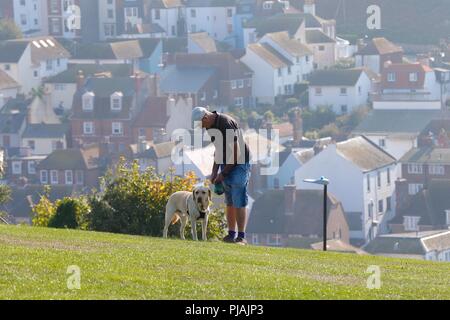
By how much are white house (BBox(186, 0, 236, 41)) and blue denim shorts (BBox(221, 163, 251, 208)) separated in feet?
320

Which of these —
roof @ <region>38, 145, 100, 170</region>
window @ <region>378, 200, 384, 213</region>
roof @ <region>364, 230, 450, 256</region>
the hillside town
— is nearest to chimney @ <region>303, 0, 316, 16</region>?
the hillside town

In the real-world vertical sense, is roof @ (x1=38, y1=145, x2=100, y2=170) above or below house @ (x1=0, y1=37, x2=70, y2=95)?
below

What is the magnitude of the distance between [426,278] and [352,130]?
67.6 m

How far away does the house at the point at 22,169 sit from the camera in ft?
250

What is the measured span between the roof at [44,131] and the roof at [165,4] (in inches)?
1190

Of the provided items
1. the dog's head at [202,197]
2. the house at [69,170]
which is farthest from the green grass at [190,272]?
the house at [69,170]

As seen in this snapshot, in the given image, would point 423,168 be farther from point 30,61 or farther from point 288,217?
point 30,61

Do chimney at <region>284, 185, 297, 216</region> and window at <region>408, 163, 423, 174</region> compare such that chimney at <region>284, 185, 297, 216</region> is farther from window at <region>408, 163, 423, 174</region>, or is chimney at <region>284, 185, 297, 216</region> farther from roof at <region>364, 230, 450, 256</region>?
window at <region>408, 163, 423, 174</region>

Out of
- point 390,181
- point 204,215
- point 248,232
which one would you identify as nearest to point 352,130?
point 390,181

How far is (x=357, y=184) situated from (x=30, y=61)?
42490 millimetres

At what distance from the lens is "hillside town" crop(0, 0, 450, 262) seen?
63.2 m

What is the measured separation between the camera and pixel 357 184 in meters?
63.5

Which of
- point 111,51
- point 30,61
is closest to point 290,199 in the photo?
point 30,61

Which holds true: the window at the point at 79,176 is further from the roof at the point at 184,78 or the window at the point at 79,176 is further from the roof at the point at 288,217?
the roof at the point at 184,78
